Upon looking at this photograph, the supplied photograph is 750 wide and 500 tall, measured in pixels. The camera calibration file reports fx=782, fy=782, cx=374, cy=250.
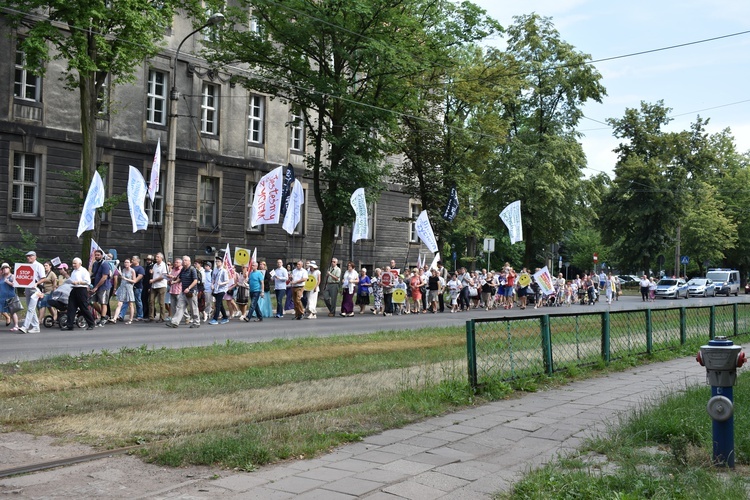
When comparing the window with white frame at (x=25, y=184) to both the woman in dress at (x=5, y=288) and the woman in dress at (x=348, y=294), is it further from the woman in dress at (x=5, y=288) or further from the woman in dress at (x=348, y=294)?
the woman in dress at (x=348, y=294)

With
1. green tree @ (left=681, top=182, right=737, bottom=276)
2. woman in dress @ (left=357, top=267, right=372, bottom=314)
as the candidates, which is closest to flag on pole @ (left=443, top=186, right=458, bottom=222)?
woman in dress @ (left=357, top=267, right=372, bottom=314)

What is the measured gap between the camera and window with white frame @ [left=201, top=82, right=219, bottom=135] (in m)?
39.1

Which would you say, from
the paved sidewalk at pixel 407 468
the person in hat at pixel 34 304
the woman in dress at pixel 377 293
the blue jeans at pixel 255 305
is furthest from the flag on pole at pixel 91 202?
the paved sidewalk at pixel 407 468

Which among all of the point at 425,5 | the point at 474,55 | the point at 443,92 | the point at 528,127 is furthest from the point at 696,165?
the point at 425,5

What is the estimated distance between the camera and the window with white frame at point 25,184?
31.3 meters

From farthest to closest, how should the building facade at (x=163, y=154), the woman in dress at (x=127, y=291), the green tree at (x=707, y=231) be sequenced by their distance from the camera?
the green tree at (x=707, y=231) → the building facade at (x=163, y=154) → the woman in dress at (x=127, y=291)

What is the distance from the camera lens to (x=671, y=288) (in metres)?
56.0

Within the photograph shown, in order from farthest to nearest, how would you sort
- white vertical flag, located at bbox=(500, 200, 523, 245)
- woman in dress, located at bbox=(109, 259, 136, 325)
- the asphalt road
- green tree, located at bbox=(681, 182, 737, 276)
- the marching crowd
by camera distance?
green tree, located at bbox=(681, 182, 737, 276)
white vertical flag, located at bbox=(500, 200, 523, 245)
woman in dress, located at bbox=(109, 259, 136, 325)
the marching crowd
the asphalt road

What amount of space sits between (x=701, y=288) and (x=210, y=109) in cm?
4058

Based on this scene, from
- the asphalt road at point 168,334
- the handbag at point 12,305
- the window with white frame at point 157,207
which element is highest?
the window with white frame at point 157,207

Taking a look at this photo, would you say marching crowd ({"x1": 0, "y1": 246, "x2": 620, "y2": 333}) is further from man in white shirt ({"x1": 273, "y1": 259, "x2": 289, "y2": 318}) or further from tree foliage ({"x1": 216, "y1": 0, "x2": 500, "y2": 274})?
tree foliage ({"x1": 216, "y1": 0, "x2": 500, "y2": 274})

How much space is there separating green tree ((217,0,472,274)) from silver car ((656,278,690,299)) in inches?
1222

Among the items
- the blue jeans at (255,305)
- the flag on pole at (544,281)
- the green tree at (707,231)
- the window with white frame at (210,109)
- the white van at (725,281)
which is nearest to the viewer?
the blue jeans at (255,305)

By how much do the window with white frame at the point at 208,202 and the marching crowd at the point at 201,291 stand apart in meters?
10.0
